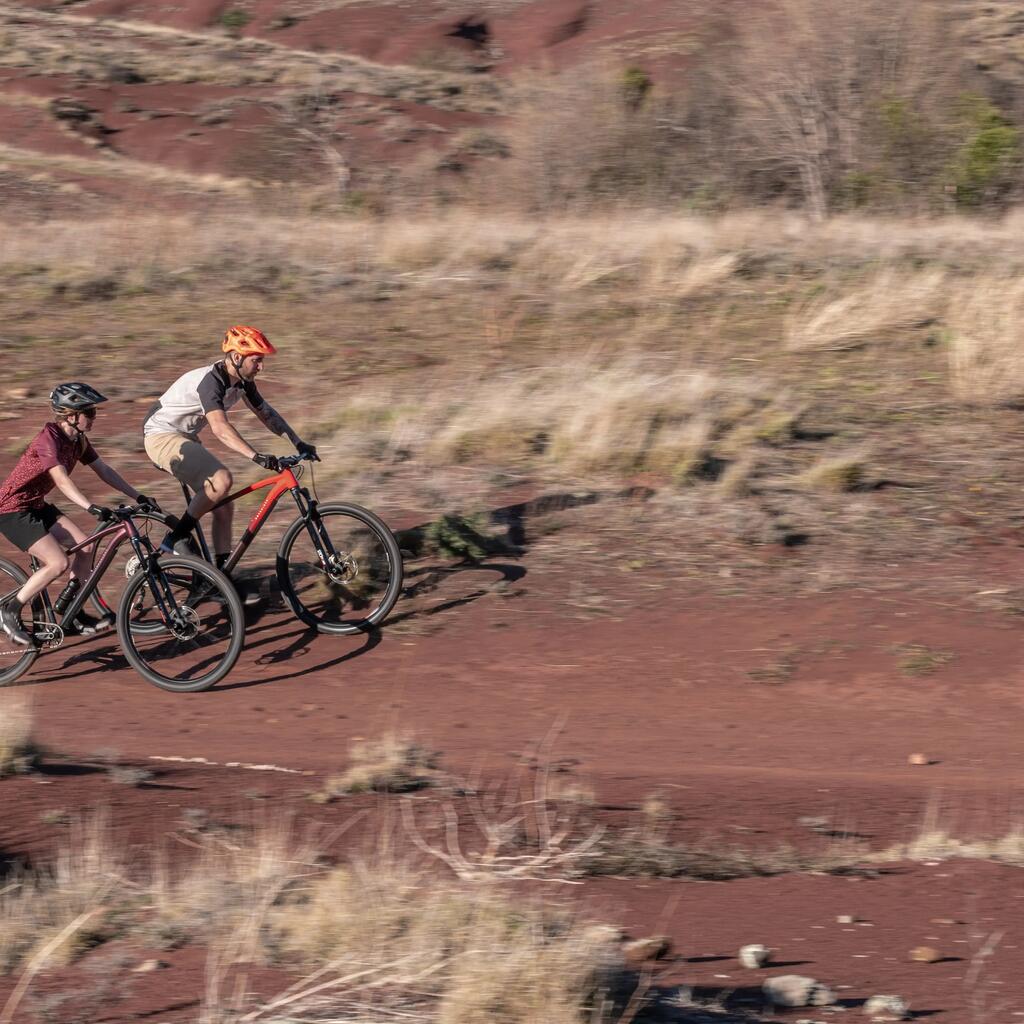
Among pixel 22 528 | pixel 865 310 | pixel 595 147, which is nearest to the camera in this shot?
pixel 22 528

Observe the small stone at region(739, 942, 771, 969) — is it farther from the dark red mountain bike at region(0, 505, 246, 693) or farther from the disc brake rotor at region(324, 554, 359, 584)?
the disc brake rotor at region(324, 554, 359, 584)

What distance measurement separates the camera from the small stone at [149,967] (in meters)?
4.16

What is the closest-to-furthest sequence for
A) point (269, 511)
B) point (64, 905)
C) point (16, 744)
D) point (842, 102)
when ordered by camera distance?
point (64, 905)
point (16, 744)
point (269, 511)
point (842, 102)

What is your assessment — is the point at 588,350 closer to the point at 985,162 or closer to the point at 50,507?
the point at 50,507

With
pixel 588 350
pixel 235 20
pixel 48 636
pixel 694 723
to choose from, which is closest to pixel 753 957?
pixel 694 723

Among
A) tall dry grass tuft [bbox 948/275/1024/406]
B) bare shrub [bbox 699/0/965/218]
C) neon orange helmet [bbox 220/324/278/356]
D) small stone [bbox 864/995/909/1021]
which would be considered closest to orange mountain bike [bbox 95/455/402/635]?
neon orange helmet [bbox 220/324/278/356]

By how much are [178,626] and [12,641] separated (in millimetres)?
982

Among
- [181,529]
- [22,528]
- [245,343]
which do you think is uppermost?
[245,343]

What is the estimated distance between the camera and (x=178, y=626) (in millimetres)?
8242

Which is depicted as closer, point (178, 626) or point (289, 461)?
point (178, 626)

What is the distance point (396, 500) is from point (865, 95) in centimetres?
1899

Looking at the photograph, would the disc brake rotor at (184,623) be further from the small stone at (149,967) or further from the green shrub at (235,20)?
the green shrub at (235,20)

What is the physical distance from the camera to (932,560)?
945 cm

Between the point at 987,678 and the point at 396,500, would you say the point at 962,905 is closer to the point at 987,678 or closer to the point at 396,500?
the point at 987,678
